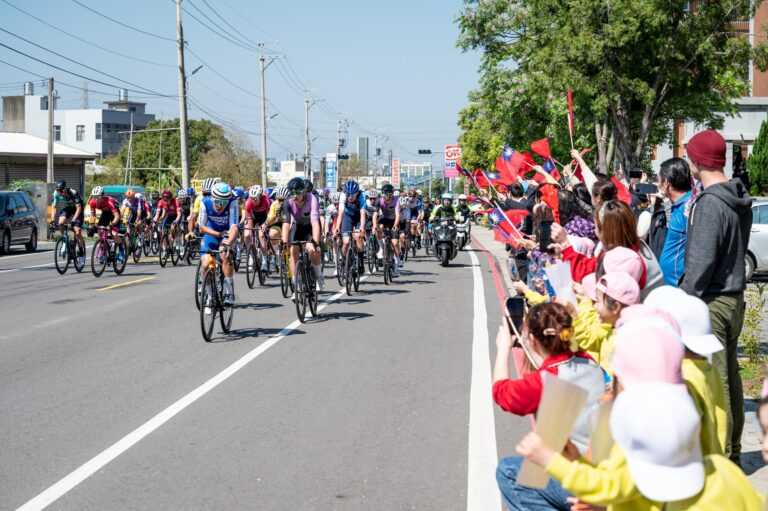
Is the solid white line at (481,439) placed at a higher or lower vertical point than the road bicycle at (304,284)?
lower

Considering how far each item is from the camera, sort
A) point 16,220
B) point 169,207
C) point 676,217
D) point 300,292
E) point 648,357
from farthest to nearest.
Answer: point 16,220 < point 169,207 < point 300,292 < point 676,217 < point 648,357

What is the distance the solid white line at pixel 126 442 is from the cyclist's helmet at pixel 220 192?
2614mm

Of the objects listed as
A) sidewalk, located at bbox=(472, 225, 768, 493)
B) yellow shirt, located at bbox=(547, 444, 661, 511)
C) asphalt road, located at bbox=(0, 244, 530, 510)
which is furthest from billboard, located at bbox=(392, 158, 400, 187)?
yellow shirt, located at bbox=(547, 444, 661, 511)

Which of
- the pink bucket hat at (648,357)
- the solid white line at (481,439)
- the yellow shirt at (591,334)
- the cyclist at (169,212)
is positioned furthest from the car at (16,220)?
the pink bucket hat at (648,357)

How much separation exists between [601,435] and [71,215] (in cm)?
2080

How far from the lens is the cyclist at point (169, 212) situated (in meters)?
26.1

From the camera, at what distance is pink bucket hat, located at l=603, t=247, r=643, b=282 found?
5172 millimetres

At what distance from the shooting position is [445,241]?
82.2 ft

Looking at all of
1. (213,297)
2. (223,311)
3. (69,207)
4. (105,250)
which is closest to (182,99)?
(69,207)

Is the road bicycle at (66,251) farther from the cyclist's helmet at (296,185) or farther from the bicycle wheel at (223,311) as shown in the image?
the bicycle wheel at (223,311)

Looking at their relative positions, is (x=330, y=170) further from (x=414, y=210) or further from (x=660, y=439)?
(x=660, y=439)

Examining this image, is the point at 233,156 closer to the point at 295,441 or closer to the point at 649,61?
the point at 649,61

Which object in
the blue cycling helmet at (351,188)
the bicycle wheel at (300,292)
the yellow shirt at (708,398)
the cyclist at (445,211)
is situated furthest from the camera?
the cyclist at (445,211)

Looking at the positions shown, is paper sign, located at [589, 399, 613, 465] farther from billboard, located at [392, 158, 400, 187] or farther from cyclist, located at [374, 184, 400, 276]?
billboard, located at [392, 158, 400, 187]
